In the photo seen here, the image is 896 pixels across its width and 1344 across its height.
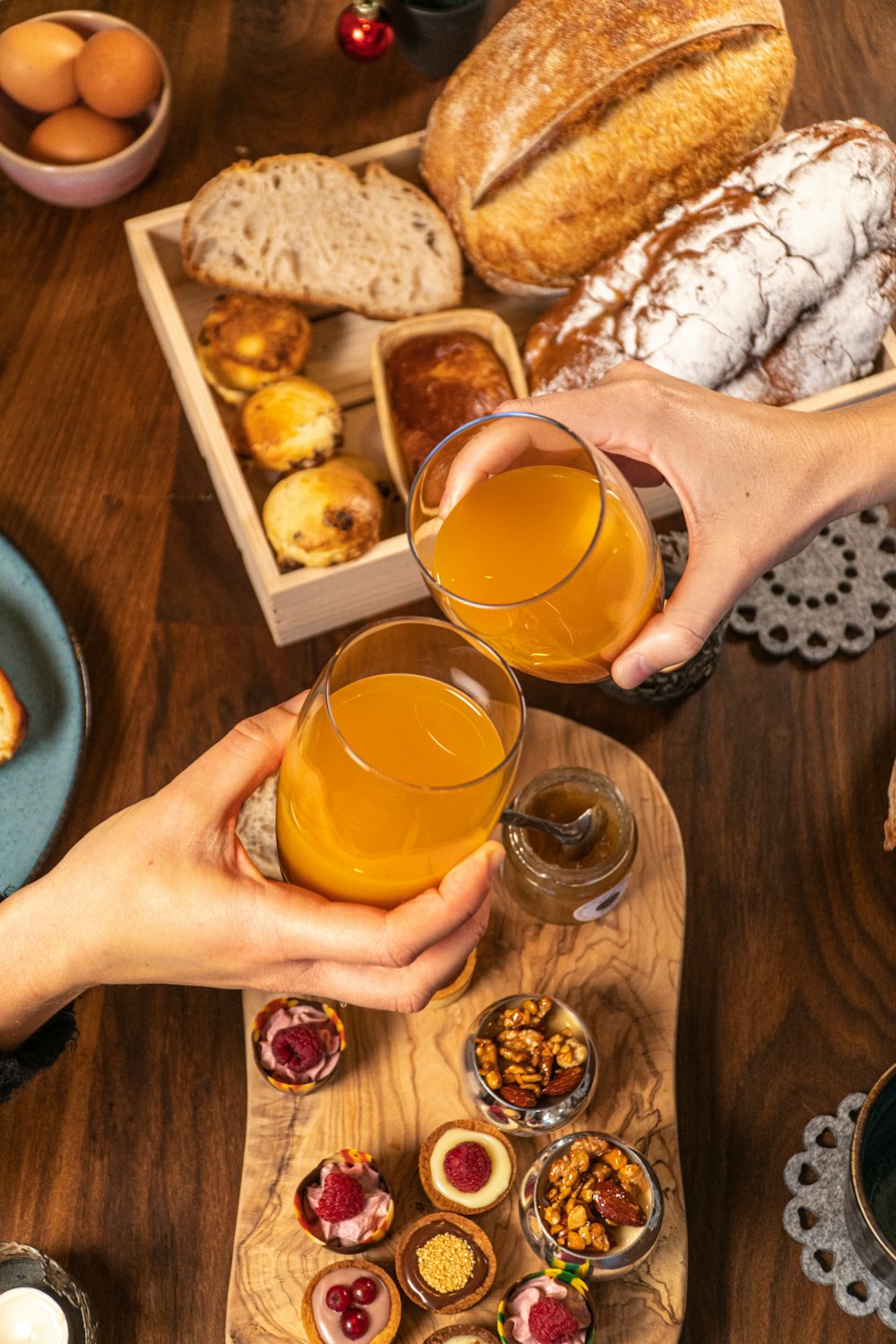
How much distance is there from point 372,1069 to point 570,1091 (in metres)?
0.21

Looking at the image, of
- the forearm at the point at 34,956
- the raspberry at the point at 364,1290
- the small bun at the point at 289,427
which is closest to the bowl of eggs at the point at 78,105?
the small bun at the point at 289,427

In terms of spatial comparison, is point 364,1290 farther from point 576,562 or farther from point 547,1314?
point 576,562

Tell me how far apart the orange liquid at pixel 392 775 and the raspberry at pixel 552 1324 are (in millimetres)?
407

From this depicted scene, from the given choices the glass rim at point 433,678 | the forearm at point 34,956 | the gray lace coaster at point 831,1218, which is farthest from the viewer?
the gray lace coaster at point 831,1218

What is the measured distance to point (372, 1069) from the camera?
3.81ft

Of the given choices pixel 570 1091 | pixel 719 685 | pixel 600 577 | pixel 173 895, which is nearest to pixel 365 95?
pixel 719 685

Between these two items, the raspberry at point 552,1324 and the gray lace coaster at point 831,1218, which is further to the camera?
the gray lace coaster at point 831,1218

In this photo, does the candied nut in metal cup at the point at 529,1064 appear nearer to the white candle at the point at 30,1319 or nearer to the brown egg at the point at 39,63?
the white candle at the point at 30,1319

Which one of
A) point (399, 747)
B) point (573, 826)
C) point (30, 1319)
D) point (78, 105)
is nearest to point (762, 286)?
point (573, 826)

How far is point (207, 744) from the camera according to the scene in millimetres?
1338

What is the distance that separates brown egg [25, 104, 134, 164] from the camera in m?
1.50

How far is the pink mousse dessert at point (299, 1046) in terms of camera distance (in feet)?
3.67

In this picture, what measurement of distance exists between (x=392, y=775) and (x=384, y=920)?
12 centimetres

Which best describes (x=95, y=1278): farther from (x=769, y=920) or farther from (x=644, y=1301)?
(x=769, y=920)
